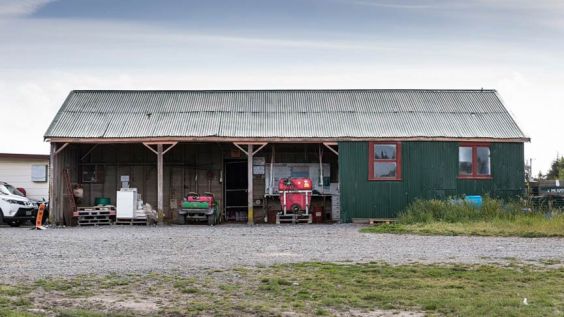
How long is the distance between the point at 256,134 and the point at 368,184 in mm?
4016

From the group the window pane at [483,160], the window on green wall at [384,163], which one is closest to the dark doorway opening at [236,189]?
the window on green wall at [384,163]

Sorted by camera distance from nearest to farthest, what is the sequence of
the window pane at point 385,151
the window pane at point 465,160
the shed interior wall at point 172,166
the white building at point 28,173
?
1. the window pane at point 385,151
2. the window pane at point 465,160
3. the shed interior wall at point 172,166
4. the white building at point 28,173

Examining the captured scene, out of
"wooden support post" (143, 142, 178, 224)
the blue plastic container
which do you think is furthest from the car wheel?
the blue plastic container

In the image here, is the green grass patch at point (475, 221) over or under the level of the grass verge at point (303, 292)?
over

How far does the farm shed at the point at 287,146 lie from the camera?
80.3 ft

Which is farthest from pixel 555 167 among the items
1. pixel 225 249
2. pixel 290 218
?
pixel 225 249

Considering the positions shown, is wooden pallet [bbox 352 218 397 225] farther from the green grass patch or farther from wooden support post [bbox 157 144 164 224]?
wooden support post [bbox 157 144 164 224]

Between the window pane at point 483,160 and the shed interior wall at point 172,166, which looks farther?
the shed interior wall at point 172,166

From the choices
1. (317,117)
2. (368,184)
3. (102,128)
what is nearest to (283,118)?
(317,117)

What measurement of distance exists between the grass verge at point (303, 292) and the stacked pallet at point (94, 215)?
13.8 metres

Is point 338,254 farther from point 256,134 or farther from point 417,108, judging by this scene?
point 417,108

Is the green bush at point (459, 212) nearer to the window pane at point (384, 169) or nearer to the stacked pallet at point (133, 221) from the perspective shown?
the window pane at point (384, 169)

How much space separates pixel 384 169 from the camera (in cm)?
2459

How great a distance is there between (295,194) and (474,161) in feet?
19.9
